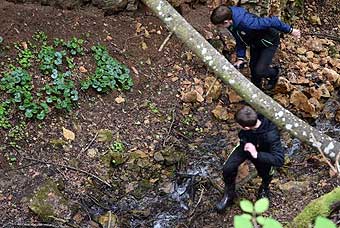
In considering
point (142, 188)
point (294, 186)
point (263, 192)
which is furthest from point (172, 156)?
point (294, 186)

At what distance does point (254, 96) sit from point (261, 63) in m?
2.28

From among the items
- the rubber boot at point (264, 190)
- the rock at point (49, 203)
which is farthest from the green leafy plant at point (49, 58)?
the rubber boot at point (264, 190)

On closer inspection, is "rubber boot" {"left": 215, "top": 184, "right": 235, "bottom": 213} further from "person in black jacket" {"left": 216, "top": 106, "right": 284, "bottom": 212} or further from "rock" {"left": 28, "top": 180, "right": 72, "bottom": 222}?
"rock" {"left": 28, "top": 180, "right": 72, "bottom": 222}

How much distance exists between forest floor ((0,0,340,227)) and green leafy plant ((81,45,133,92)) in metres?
0.08

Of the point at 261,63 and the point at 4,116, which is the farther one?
the point at 261,63

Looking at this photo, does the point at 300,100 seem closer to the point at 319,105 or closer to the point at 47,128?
the point at 319,105

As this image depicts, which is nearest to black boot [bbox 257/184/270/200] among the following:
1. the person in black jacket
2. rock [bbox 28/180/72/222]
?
the person in black jacket

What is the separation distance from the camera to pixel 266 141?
4410 millimetres

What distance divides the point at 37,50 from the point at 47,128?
0.95 m

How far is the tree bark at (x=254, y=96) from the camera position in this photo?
3748mm

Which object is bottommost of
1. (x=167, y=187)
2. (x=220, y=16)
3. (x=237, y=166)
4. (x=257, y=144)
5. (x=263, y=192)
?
(x=167, y=187)

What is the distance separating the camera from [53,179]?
16.5ft

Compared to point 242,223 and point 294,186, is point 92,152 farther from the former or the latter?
point 242,223

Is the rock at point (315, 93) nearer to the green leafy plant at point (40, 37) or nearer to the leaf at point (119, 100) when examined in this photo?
the leaf at point (119, 100)
